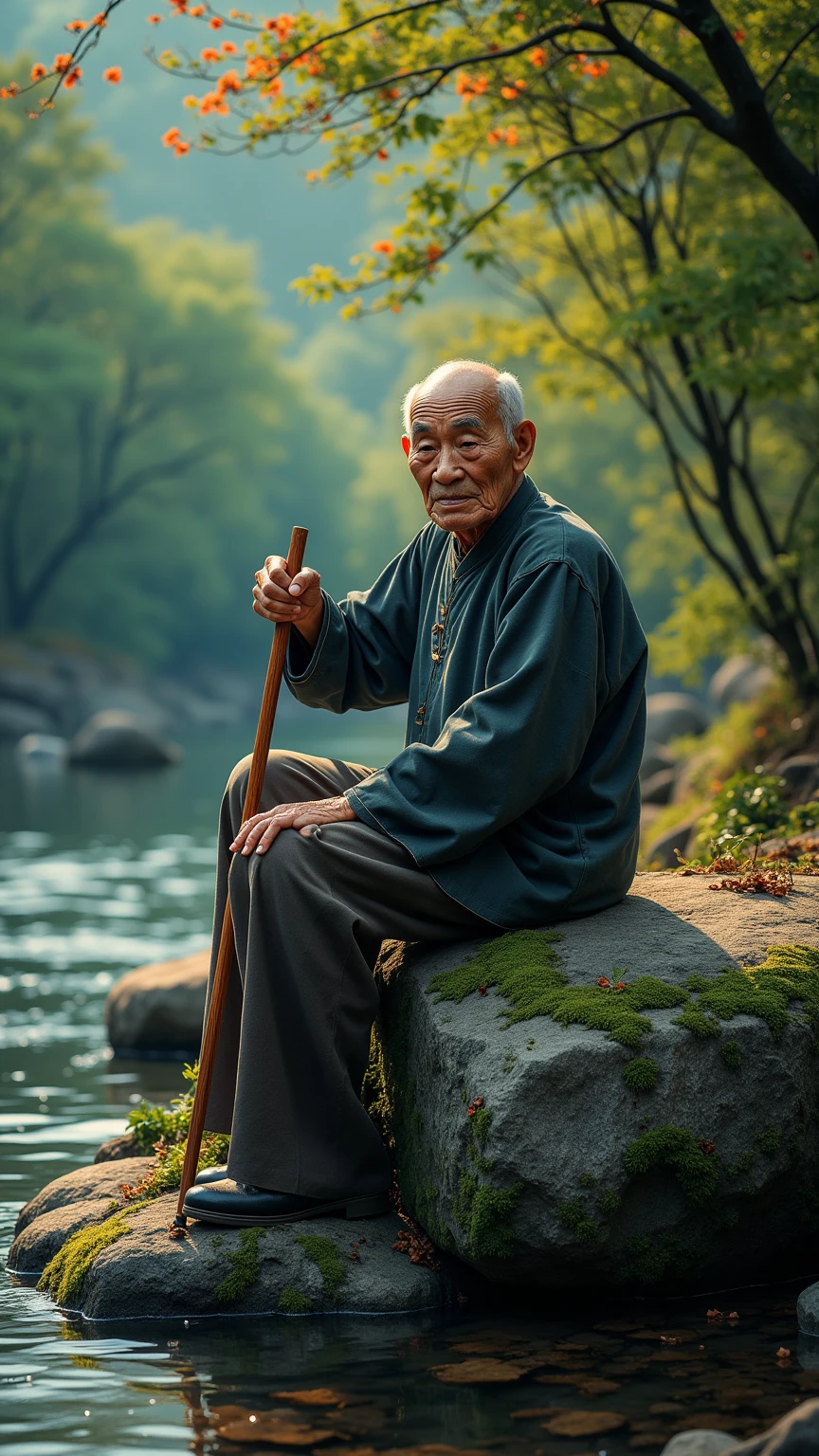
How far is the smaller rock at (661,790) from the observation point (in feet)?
47.2

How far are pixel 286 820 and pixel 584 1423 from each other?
62.5 inches

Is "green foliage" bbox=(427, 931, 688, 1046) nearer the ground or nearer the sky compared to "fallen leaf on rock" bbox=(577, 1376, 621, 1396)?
nearer the sky

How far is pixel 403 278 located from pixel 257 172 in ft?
484

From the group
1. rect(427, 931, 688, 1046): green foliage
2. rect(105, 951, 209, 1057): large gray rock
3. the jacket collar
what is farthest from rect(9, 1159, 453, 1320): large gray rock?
rect(105, 951, 209, 1057): large gray rock

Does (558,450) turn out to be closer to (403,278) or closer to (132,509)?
(132,509)

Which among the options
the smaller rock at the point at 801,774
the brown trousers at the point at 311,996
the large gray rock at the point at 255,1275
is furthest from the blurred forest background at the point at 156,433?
the large gray rock at the point at 255,1275

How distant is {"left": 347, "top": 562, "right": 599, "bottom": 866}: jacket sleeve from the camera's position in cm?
412

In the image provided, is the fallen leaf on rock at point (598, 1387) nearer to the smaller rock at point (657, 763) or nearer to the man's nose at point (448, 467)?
the man's nose at point (448, 467)

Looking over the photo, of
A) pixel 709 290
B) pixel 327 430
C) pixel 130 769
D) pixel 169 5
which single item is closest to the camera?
pixel 169 5

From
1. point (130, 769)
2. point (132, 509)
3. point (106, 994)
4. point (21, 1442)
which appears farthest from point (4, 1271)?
point (132, 509)

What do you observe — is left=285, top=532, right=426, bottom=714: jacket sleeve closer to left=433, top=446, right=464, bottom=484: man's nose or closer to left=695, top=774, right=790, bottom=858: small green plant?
left=433, top=446, right=464, bottom=484: man's nose

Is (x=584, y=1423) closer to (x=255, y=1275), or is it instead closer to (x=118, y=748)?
(x=255, y=1275)

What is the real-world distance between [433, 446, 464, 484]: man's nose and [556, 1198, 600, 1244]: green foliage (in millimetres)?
1898

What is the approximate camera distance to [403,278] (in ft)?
28.0
